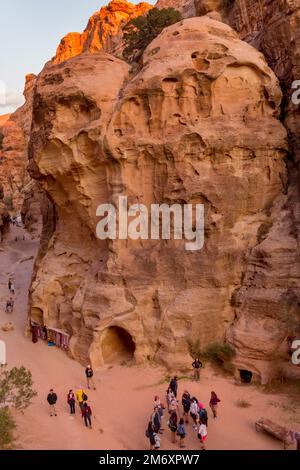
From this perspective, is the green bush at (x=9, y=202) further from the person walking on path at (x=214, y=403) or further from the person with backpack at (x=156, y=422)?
the person with backpack at (x=156, y=422)

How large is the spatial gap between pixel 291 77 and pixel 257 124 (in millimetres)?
3039

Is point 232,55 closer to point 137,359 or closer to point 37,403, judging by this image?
point 137,359

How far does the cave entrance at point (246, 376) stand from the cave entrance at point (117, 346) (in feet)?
15.5

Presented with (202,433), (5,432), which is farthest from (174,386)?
(5,432)

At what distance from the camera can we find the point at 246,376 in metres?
15.8

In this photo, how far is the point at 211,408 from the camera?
1367cm

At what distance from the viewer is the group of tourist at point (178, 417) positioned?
1181cm

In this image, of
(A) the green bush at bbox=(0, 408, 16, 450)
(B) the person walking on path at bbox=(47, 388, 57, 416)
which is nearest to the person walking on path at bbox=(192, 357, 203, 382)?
(B) the person walking on path at bbox=(47, 388, 57, 416)

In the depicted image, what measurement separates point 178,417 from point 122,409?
2032 mm

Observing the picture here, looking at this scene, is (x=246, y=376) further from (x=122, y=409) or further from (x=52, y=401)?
(x=52, y=401)

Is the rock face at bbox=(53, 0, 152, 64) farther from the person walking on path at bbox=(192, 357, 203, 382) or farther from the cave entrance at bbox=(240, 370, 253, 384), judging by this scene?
the cave entrance at bbox=(240, 370, 253, 384)

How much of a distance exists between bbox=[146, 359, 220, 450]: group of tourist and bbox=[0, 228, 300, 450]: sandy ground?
11.4 inches
